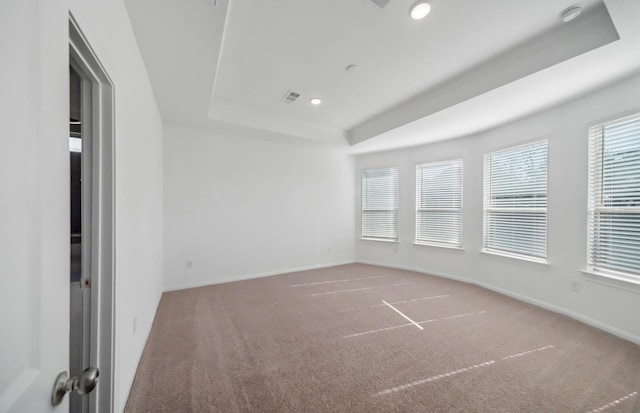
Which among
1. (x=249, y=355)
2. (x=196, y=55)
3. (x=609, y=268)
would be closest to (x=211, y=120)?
(x=196, y=55)

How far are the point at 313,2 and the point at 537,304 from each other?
434 centimetres

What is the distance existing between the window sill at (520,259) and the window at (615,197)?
473mm

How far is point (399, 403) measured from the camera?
1.70 metres

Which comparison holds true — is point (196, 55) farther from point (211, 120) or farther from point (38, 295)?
point (38, 295)

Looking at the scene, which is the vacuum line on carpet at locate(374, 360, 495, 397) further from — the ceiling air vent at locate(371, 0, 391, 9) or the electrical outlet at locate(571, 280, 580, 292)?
the ceiling air vent at locate(371, 0, 391, 9)

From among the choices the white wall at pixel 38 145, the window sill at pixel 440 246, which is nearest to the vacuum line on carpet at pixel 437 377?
the white wall at pixel 38 145

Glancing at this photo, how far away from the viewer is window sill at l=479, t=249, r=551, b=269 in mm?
3285

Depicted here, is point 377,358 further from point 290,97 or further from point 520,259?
point 290,97

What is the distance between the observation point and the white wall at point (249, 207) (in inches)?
154

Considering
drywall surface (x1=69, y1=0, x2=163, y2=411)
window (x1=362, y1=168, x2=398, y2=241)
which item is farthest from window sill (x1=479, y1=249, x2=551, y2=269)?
drywall surface (x1=69, y1=0, x2=163, y2=411)

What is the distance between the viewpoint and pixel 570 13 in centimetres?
192

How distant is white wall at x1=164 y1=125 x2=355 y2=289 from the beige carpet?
82 cm

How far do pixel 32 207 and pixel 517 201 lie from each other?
469cm

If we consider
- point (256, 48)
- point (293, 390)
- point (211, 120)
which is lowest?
point (293, 390)
